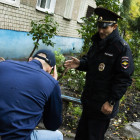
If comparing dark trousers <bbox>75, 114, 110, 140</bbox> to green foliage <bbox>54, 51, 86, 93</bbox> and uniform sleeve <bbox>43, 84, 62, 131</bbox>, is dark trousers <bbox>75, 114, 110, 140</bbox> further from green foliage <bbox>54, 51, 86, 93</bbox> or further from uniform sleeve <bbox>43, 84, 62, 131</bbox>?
green foliage <bbox>54, 51, 86, 93</bbox>

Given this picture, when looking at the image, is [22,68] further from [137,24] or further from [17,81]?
[137,24]

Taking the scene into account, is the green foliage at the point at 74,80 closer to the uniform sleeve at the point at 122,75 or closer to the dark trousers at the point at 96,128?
the dark trousers at the point at 96,128

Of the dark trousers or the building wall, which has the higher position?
the building wall

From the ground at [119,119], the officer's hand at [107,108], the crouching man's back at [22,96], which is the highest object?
the crouching man's back at [22,96]

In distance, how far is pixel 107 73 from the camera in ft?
7.45

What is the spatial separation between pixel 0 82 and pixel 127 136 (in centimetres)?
315

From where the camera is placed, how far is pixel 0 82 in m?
1.47

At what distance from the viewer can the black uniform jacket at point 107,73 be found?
213cm

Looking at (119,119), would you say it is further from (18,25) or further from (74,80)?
(18,25)

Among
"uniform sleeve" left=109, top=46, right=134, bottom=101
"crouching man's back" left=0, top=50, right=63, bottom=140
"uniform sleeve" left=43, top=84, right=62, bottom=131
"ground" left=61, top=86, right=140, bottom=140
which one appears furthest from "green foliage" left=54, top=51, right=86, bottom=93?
"crouching man's back" left=0, top=50, right=63, bottom=140

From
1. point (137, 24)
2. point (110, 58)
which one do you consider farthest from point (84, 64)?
point (137, 24)

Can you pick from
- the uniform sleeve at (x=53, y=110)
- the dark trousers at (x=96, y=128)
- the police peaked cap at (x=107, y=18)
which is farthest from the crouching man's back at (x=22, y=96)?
the police peaked cap at (x=107, y=18)

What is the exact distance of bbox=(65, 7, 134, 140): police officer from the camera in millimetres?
2139

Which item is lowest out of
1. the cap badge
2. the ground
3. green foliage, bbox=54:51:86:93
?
the ground
